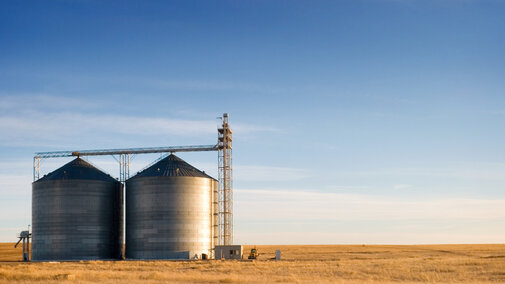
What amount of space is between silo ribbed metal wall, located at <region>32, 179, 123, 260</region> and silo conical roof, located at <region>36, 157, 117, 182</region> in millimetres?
793

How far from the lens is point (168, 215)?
274ft

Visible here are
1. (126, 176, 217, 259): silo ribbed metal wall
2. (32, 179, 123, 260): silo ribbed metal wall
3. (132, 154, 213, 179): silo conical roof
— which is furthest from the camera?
(132, 154, 213, 179): silo conical roof

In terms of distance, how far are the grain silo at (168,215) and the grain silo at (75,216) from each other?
306cm

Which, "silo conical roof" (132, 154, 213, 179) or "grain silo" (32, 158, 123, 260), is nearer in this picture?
"grain silo" (32, 158, 123, 260)

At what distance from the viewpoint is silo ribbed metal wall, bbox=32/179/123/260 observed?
3278 inches

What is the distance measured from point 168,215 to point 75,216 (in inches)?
510

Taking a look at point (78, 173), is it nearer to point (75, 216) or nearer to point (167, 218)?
point (75, 216)

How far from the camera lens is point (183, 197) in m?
84.7

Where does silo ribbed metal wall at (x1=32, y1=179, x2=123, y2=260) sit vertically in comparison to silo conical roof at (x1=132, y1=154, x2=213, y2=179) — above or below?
below

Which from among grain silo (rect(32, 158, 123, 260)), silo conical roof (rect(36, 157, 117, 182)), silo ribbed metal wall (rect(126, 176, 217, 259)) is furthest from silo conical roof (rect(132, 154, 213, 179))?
grain silo (rect(32, 158, 123, 260))

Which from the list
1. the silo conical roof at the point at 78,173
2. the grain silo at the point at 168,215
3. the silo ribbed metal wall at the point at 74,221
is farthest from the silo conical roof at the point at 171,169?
the silo ribbed metal wall at the point at 74,221

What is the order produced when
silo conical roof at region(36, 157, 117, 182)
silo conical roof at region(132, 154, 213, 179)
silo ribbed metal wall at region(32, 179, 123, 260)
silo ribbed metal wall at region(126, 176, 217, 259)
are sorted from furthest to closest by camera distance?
silo conical roof at region(36, 157, 117, 182), silo conical roof at region(132, 154, 213, 179), silo ribbed metal wall at region(32, 179, 123, 260), silo ribbed metal wall at region(126, 176, 217, 259)

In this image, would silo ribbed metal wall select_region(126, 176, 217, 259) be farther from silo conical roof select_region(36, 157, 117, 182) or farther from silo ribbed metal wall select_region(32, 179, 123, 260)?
silo conical roof select_region(36, 157, 117, 182)

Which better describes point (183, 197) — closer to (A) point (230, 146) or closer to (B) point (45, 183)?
(A) point (230, 146)
